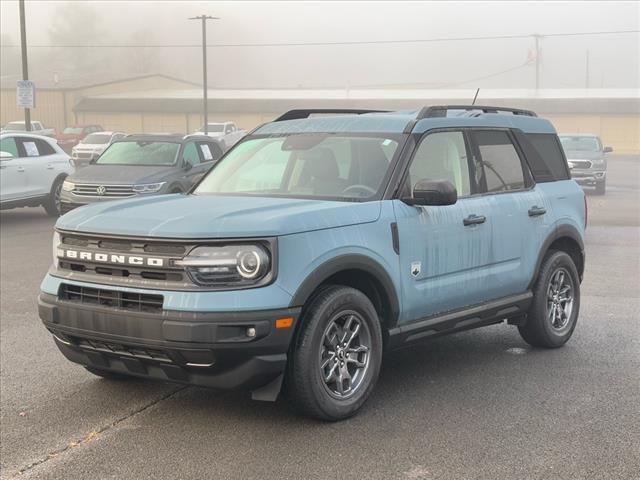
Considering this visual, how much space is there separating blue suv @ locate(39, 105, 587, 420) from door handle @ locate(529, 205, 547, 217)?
2 cm

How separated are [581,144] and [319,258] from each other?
2324cm

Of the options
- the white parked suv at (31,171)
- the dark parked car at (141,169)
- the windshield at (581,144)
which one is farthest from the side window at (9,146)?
the windshield at (581,144)

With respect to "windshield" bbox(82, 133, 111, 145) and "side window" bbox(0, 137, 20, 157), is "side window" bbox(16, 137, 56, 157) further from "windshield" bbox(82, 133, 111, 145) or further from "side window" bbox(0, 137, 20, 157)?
"windshield" bbox(82, 133, 111, 145)

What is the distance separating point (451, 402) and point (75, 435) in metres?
2.20

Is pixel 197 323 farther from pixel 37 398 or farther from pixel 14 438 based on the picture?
pixel 37 398

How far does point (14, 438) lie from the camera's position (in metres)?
4.54

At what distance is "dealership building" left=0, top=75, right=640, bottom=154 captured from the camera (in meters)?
59.1

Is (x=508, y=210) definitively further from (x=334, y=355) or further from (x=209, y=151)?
(x=209, y=151)

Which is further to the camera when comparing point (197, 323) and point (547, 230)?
point (547, 230)

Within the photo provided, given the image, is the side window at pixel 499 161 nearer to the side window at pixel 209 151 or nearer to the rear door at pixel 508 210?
the rear door at pixel 508 210

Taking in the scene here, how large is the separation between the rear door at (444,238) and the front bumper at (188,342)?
104cm

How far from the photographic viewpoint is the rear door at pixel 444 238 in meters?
5.12

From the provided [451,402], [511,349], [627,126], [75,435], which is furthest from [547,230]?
[627,126]

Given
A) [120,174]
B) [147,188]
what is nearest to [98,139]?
[120,174]
